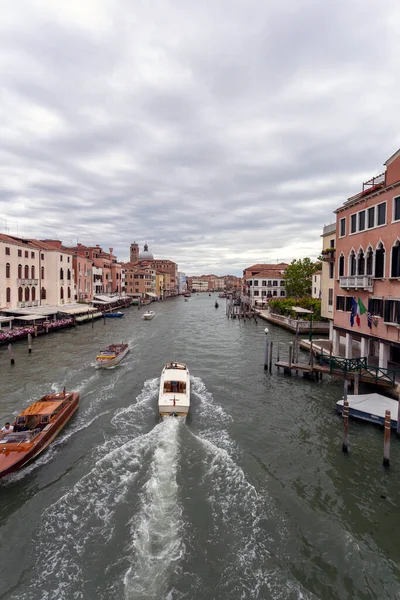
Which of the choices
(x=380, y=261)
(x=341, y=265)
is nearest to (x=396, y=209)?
(x=380, y=261)

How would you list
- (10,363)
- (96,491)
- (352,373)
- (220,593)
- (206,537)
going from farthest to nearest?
(10,363) → (352,373) → (96,491) → (206,537) → (220,593)

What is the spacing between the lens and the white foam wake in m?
8.09

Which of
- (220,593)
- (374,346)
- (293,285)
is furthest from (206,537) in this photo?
(293,285)

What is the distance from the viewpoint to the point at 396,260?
1914 centimetres

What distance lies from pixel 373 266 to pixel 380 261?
0.55 m

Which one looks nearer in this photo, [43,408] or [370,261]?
[43,408]

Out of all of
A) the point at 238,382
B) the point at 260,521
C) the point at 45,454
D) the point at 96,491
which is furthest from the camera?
the point at 238,382

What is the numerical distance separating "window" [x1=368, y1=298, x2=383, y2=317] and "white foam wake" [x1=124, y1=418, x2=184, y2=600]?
48.4 feet

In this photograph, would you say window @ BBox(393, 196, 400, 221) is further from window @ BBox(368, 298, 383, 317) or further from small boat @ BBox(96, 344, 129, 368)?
small boat @ BBox(96, 344, 129, 368)

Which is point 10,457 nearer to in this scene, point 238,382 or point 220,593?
point 220,593

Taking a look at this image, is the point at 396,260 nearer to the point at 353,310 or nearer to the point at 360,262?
the point at 360,262

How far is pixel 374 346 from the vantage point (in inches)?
1012

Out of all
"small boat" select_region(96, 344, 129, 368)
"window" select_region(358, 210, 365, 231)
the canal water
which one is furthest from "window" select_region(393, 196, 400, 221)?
"small boat" select_region(96, 344, 129, 368)

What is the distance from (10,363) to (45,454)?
58.5 feet
